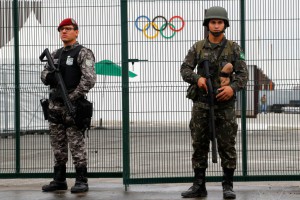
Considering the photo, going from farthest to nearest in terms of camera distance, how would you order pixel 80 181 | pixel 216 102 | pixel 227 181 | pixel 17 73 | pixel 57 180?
pixel 17 73
pixel 57 180
pixel 80 181
pixel 227 181
pixel 216 102

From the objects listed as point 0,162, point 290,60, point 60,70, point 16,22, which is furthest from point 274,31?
point 0,162

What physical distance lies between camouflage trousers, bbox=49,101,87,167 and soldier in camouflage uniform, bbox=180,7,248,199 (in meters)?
1.43

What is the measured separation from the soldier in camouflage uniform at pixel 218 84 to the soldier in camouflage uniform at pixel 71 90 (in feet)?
4.12

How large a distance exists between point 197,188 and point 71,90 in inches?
76.3

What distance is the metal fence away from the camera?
966 centimetres

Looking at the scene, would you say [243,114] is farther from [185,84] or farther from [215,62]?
[215,62]

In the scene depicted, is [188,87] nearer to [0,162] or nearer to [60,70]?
[60,70]

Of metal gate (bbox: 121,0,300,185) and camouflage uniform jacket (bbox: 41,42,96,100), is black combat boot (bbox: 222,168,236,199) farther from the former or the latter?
camouflage uniform jacket (bbox: 41,42,96,100)

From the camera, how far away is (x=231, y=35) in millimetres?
9719

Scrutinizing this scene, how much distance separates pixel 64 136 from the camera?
955 cm

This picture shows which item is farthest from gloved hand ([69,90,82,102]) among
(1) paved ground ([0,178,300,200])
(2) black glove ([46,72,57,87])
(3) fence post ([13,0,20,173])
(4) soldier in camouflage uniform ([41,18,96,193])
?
(3) fence post ([13,0,20,173])

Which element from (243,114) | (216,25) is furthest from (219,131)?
(216,25)

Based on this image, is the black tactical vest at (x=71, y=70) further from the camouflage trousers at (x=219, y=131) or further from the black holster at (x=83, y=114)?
the camouflage trousers at (x=219, y=131)

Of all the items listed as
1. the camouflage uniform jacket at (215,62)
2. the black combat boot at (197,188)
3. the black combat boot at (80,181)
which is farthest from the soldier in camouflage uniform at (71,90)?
the black combat boot at (197,188)
